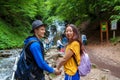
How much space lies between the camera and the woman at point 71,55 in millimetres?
4605

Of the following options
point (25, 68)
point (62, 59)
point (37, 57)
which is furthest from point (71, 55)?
point (25, 68)

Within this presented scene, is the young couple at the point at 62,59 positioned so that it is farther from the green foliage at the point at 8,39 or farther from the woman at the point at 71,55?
the green foliage at the point at 8,39

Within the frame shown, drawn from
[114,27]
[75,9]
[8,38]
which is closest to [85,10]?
[75,9]

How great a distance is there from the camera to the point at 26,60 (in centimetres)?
418

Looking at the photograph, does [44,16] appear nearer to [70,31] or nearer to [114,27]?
[114,27]

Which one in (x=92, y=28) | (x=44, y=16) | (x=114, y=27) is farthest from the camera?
(x=44, y=16)

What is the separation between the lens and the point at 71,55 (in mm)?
4598

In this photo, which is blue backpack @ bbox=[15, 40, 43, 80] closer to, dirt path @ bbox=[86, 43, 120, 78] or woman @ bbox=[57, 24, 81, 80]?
woman @ bbox=[57, 24, 81, 80]

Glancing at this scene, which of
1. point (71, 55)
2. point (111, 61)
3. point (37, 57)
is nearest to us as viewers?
point (37, 57)

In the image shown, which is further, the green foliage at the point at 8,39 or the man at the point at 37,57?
the green foliage at the point at 8,39

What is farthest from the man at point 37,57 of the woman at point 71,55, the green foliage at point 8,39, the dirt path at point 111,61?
the green foliage at point 8,39

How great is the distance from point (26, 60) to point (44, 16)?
4509 centimetres

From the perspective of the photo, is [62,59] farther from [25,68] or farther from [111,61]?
[111,61]

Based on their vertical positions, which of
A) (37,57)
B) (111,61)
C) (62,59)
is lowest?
(111,61)
